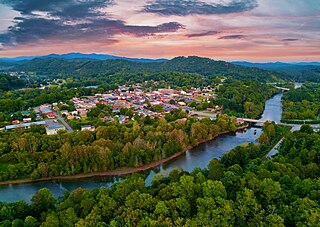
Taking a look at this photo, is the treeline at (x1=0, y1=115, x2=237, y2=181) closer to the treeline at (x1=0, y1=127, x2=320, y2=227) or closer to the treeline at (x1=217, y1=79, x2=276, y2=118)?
the treeline at (x1=0, y1=127, x2=320, y2=227)

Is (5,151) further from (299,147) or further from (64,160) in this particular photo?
(299,147)

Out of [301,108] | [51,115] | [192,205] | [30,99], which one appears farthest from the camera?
[30,99]

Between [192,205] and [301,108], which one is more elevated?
[301,108]

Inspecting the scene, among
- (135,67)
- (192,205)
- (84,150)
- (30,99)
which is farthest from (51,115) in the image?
(135,67)

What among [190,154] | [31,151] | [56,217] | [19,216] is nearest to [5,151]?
[31,151]

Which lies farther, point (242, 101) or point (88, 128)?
point (242, 101)

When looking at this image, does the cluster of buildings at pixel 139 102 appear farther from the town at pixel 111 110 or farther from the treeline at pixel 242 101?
the treeline at pixel 242 101

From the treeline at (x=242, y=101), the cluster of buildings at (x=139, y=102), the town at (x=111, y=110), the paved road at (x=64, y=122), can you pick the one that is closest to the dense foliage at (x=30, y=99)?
the town at (x=111, y=110)

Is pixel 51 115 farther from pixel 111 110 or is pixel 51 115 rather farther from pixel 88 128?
pixel 88 128
